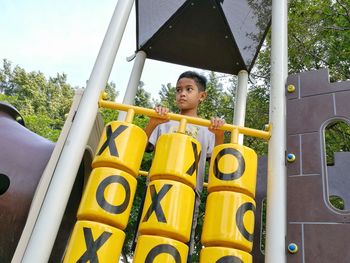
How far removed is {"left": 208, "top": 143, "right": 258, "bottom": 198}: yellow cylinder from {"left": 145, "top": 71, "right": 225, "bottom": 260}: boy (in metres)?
0.24

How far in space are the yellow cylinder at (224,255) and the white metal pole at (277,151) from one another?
0.14 metres

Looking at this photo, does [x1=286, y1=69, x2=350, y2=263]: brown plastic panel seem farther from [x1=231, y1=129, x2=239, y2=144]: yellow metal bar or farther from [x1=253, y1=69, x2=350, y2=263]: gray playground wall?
[x1=231, y1=129, x2=239, y2=144]: yellow metal bar

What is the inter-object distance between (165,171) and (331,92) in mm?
926

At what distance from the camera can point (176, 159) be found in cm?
150

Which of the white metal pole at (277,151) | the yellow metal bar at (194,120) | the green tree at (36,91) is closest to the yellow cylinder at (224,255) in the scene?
the white metal pole at (277,151)

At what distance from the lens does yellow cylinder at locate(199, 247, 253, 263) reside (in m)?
1.36

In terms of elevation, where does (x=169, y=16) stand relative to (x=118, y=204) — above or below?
above

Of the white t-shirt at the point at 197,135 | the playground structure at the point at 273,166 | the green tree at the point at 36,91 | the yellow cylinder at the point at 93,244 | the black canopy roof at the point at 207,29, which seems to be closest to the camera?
the yellow cylinder at the point at 93,244

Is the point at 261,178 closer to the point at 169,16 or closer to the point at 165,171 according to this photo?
the point at 165,171

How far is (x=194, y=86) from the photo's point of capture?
2.43m

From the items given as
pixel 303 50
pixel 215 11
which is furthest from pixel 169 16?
pixel 303 50

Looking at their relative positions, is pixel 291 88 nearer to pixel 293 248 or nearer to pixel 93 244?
pixel 293 248

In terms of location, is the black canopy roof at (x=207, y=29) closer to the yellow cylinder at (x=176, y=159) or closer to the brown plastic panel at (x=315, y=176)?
the brown plastic panel at (x=315, y=176)

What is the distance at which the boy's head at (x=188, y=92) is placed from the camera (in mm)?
2389
